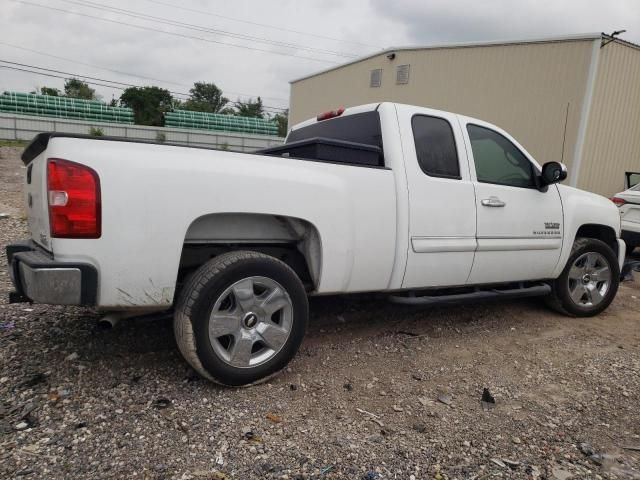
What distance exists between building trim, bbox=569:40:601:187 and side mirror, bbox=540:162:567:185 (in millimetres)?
7741

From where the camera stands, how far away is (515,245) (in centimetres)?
Answer: 388

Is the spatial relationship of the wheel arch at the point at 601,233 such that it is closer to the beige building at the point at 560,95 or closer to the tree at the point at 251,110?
the beige building at the point at 560,95

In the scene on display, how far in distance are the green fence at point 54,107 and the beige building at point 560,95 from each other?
29970 millimetres

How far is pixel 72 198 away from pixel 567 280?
4300 millimetres

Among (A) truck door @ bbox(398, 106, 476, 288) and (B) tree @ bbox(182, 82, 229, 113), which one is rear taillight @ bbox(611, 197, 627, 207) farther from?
(B) tree @ bbox(182, 82, 229, 113)

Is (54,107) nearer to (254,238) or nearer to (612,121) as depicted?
(612,121)

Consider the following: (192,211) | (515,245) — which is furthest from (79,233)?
(515,245)

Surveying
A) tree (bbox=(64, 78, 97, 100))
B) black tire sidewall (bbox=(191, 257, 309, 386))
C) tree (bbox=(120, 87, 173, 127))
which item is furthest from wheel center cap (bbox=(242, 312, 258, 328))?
tree (bbox=(64, 78, 97, 100))

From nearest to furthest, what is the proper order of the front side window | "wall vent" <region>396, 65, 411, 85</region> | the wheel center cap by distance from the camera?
the wheel center cap < the front side window < "wall vent" <region>396, 65, 411, 85</region>

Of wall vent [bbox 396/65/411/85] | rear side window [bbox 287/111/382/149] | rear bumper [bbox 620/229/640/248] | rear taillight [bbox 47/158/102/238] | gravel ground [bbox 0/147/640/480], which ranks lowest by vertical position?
gravel ground [bbox 0/147/640/480]

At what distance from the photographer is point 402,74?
15.9m

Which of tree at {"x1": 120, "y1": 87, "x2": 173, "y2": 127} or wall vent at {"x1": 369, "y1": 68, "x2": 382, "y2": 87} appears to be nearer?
wall vent at {"x1": 369, "y1": 68, "x2": 382, "y2": 87}

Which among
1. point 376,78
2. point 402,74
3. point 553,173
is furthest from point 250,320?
point 376,78

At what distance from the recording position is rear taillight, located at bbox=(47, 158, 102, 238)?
87.8 inches
